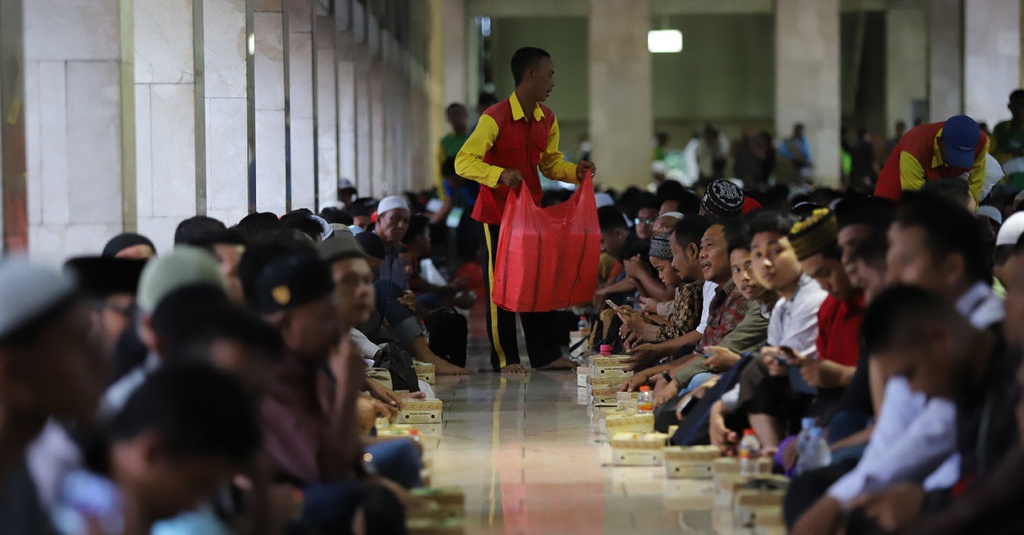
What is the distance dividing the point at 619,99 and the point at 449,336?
17487mm

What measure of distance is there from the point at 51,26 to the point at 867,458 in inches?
229

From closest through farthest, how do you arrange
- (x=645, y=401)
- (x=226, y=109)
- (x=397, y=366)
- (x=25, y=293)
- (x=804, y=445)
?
(x=25, y=293) → (x=804, y=445) → (x=645, y=401) → (x=397, y=366) → (x=226, y=109)

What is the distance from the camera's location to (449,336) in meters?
11.4

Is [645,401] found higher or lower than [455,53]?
lower

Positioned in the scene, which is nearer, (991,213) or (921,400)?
(921,400)

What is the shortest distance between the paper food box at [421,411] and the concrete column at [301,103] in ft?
23.9

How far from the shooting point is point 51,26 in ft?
28.6

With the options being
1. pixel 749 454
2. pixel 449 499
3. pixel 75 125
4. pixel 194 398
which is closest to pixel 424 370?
pixel 75 125

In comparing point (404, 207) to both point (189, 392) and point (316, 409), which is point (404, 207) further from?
point (189, 392)

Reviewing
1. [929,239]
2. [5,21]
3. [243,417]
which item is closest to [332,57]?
[5,21]

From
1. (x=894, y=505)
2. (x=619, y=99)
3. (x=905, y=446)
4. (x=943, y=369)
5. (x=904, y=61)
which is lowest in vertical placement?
(x=894, y=505)

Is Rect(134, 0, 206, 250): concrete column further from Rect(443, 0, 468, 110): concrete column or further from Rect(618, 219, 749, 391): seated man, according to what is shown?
Rect(443, 0, 468, 110): concrete column

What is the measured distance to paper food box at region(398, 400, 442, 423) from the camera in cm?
845

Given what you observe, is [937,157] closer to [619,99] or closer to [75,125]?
[75,125]
